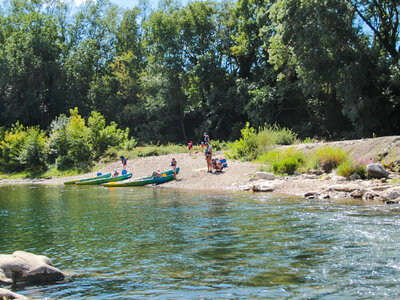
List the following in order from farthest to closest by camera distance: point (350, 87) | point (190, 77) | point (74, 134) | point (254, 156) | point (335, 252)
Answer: point (190, 77), point (74, 134), point (350, 87), point (254, 156), point (335, 252)

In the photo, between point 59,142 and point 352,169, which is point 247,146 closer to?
point 352,169

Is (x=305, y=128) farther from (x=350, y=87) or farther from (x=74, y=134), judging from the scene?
(x=74, y=134)

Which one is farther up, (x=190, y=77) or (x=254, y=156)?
(x=190, y=77)

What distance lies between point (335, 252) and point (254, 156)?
16.7 meters

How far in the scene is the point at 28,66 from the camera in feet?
167

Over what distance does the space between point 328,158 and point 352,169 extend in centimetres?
215

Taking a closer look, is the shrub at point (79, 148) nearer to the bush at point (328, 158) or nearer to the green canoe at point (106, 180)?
the green canoe at point (106, 180)

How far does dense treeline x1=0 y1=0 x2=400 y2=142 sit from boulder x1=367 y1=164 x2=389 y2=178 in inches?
505

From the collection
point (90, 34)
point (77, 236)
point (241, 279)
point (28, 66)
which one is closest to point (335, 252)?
point (241, 279)

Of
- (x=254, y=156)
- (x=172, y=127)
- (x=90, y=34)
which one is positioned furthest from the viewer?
(x=90, y=34)

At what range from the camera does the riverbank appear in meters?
13.4

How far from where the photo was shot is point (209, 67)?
143ft

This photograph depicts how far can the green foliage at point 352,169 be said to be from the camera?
15.6 metres

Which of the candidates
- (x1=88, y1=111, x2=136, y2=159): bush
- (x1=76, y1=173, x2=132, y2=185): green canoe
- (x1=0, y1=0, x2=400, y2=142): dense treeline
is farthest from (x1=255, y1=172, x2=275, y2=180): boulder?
(x1=88, y1=111, x2=136, y2=159): bush
